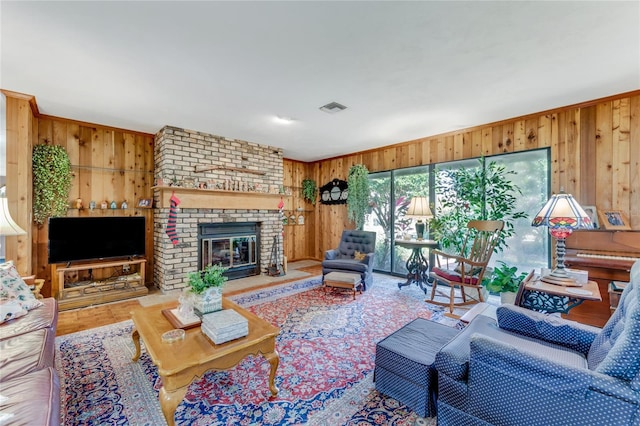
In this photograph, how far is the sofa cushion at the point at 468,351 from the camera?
1.51 metres

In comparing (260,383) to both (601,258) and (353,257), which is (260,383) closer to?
(353,257)

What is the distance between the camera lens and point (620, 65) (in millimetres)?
2512

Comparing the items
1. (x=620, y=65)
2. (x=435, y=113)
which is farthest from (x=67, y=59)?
(x=620, y=65)

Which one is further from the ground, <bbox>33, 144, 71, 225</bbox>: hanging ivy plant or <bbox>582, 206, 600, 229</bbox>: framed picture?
<bbox>33, 144, 71, 225</bbox>: hanging ivy plant

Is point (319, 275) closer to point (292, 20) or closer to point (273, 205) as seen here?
point (273, 205)

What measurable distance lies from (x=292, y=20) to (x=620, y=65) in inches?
118

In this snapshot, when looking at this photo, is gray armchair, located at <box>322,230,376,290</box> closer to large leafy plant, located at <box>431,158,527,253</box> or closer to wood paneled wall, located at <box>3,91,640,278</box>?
large leafy plant, located at <box>431,158,527,253</box>

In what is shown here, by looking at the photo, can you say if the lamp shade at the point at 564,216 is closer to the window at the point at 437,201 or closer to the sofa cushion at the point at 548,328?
the sofa cushion at the point at 548,328

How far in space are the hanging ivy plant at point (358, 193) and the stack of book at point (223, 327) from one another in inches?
159

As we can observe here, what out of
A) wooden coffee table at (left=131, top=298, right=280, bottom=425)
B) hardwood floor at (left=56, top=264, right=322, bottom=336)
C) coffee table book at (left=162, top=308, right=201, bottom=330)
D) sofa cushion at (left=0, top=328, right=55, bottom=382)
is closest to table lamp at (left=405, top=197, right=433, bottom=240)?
wooden coffee table at (left=131, top=298, right=280, bottom=425)

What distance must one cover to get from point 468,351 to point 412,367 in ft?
1.12

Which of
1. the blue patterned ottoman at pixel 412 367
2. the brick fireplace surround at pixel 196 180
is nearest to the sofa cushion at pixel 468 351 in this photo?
the blue patterned ottoman at pixel 412 367

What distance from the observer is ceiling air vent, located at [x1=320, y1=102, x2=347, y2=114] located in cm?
336

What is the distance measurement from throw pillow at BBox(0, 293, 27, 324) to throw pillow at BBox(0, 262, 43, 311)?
0.06m
